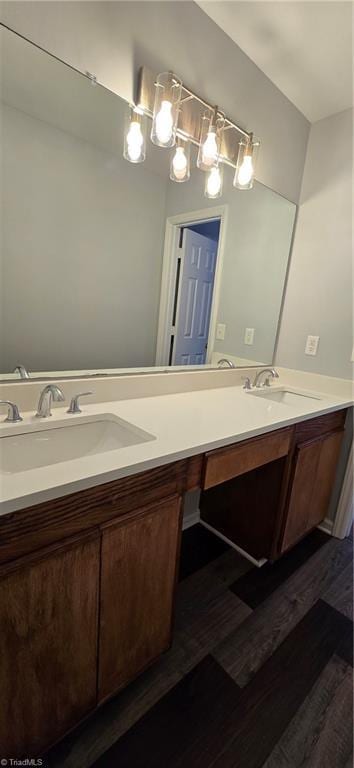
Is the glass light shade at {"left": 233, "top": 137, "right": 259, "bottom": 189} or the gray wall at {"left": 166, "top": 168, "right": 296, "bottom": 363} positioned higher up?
the glass light shade at {"left": 233, "top": 137, "right": 259, "bottom": 189}

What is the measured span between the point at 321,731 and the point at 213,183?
6.85ft

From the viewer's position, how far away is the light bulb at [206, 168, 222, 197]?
58.8 inches

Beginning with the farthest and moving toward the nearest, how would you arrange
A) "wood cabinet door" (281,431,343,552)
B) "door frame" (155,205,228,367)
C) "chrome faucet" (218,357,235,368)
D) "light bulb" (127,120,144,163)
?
"chrome faucet" (218,357,235,368) → "wood cabinet door" (281,431,343,552) → "door frame" (155,205,228,367) → "light bulb" (127,120,144,163)

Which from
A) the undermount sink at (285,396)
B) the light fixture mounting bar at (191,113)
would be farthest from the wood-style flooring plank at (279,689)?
the light fixture mounting bar at (191,113)

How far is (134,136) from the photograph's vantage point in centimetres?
120

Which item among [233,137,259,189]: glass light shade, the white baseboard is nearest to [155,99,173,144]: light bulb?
[233,137,259,189]: glass light shade

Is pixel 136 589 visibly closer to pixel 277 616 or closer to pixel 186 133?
pixel 277 616

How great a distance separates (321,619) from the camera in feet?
4.52

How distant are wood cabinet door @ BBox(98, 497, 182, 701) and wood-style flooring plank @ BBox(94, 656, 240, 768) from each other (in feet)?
0.47

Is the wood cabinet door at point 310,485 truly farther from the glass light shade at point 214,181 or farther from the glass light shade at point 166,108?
the glass light shade at point 166,108

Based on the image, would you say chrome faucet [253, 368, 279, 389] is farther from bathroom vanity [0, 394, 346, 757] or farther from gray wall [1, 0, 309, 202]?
gray wall [1, 0, 309, 202]

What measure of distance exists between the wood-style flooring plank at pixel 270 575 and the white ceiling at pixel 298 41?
7.74 ft

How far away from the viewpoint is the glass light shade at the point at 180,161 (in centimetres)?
133

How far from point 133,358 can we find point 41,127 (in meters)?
0.83
